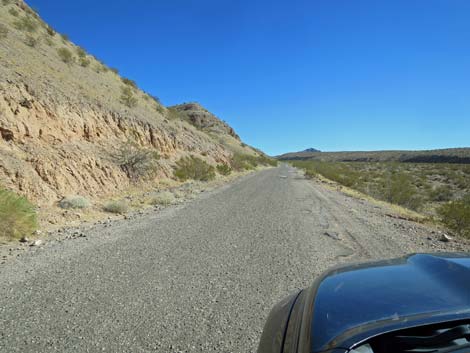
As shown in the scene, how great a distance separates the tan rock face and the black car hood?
9.54m

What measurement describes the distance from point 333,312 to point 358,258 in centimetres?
430

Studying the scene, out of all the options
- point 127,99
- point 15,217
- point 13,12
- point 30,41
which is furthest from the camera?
point 127,99

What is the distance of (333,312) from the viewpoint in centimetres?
173

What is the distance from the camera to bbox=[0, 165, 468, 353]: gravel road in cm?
309

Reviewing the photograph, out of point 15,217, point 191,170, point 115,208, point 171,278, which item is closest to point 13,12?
point 191,170

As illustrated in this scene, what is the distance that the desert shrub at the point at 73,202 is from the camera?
30.2 feet

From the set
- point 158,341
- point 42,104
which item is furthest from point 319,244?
point 42,104

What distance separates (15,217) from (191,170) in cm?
1511

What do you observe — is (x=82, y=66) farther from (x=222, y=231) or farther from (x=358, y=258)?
(x=358, y=258)

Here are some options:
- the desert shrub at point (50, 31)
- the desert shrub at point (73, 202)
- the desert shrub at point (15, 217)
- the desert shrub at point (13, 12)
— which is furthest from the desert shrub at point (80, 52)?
the desert shrub at point (15, 217)

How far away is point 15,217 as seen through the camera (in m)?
6.48

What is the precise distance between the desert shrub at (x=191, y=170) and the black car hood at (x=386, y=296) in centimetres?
1753

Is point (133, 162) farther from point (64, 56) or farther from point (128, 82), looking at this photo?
point (128, 82)

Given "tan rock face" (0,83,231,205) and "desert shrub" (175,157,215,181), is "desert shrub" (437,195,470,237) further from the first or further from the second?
"desert shrub" (175,157,215,181)
